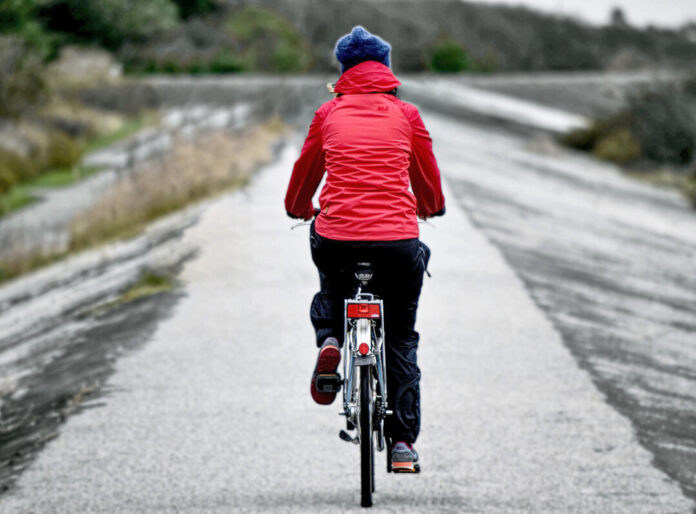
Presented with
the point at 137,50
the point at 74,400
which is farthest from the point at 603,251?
the point at 137,50

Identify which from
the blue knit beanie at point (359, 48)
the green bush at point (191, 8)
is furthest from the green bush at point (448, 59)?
the blue knit beanie at point (359, 48)

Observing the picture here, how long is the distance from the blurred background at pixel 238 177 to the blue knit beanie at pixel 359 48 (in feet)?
9.07

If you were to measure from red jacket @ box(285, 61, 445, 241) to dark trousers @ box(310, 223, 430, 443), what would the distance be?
0.06m

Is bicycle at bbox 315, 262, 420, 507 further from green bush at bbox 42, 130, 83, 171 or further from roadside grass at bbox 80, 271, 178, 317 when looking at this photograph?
green bush at bbox 42, 130, 83, 171

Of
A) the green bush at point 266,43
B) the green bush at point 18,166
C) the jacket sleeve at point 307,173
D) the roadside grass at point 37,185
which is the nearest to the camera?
the jacket sleeve at point 307,173

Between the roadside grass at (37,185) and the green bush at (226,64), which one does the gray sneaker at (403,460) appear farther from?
the green bush at (226,64)

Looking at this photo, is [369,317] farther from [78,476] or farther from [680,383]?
[680,383]

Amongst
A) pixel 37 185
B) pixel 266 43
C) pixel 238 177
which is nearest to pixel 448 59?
pixel 266 43

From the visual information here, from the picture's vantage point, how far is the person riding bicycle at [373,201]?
182 inches

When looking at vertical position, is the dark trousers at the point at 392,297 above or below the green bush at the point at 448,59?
above

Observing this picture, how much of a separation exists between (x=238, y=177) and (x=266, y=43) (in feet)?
153

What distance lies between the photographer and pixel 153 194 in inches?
704

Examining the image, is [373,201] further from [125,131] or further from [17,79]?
[125,131]

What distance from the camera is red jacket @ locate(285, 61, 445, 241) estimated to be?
463cm
